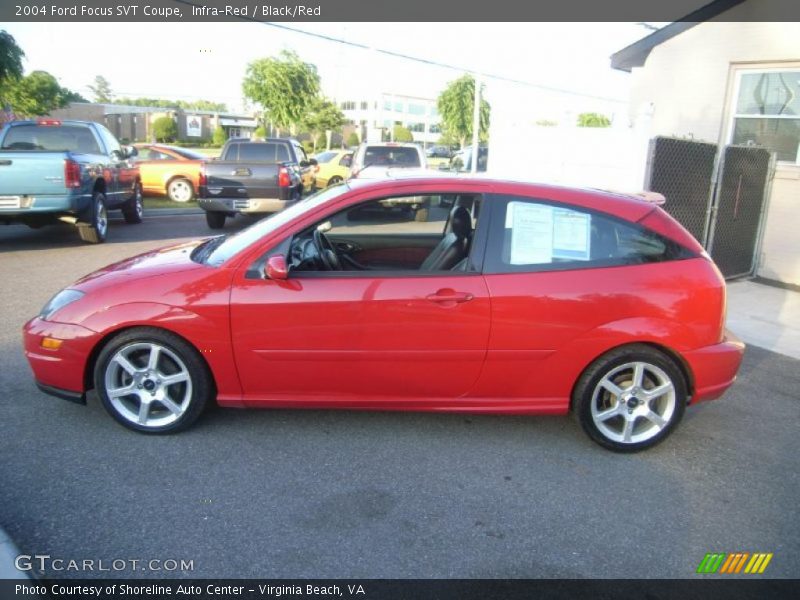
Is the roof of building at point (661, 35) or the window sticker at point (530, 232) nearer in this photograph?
the window sticker at point (530, 232)

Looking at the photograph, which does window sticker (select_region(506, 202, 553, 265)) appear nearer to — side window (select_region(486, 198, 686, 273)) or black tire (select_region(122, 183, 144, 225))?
side window (select_region(486, 198, 686, 273))

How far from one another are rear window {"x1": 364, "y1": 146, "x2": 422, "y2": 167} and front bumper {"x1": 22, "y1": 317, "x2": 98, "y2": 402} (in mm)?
10282

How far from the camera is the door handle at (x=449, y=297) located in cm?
356

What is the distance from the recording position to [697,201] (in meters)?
7.79

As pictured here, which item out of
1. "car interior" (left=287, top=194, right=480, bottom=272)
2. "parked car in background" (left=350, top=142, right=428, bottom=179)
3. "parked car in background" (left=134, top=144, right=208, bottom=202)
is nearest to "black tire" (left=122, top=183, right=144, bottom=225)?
"parked car in background" (left=134, top=144, right=208, bottom=202)

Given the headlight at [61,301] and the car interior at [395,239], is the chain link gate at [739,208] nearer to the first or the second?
the car interior at [395,239]

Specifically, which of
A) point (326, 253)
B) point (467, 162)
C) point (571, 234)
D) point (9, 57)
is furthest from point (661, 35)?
point (467, 162)

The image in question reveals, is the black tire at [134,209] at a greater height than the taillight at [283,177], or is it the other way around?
the taillight at [283,177]

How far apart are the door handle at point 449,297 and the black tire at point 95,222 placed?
324 inches

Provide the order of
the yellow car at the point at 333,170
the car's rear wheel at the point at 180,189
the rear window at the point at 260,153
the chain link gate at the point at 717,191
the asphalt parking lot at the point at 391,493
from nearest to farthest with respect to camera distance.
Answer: the asphalt parking lot at the point at 391,493 < the chain link gate at the point at 717,191 < the rear window at the point at 260,153 < the car's rear wheel at the point at 180,189 < the yellow car at the point at 333,170

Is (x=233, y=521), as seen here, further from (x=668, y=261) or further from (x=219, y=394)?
(x=668, y=261)

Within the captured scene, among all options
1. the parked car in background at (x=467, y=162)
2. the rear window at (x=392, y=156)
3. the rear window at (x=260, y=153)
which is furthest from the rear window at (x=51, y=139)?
the parked car in background at (x=467, y=162)

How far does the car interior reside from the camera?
12.7 feet

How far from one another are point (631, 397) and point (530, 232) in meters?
1.17
